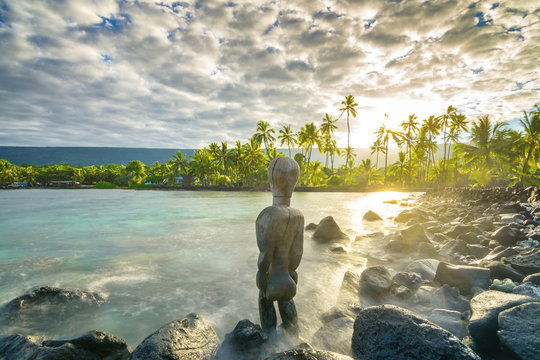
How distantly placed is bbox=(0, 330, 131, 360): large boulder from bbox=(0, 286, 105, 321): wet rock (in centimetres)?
147

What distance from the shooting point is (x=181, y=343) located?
2398mm

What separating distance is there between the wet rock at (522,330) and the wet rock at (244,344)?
7.62 ft

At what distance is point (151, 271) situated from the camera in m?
5.97

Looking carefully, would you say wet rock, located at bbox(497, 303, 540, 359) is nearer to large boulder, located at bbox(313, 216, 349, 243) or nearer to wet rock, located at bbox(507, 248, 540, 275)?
wet rock, located at bbox(507, 248, 540, 275)

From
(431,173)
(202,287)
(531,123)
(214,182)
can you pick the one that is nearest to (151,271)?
(202,287)

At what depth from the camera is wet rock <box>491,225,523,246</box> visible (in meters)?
5.85

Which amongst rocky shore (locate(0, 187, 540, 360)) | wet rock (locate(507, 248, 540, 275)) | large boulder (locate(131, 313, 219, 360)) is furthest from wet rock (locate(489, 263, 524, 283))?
large boulder (locate(131, 313, 219, 360))

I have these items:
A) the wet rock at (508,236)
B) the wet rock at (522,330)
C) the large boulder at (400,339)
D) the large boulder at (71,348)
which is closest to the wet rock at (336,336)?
the large boulder at (400,339)

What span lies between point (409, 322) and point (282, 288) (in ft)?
4.02

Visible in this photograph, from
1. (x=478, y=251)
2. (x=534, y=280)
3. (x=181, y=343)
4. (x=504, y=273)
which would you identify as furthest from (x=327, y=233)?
(x=181, y=343)

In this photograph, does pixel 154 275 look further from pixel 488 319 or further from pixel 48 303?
pixel 488 319

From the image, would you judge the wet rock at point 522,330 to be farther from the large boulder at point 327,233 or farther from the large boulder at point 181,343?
the large boulder at point 327,233

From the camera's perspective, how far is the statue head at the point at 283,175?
A: 260 cm

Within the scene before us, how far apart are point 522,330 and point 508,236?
205 inches
